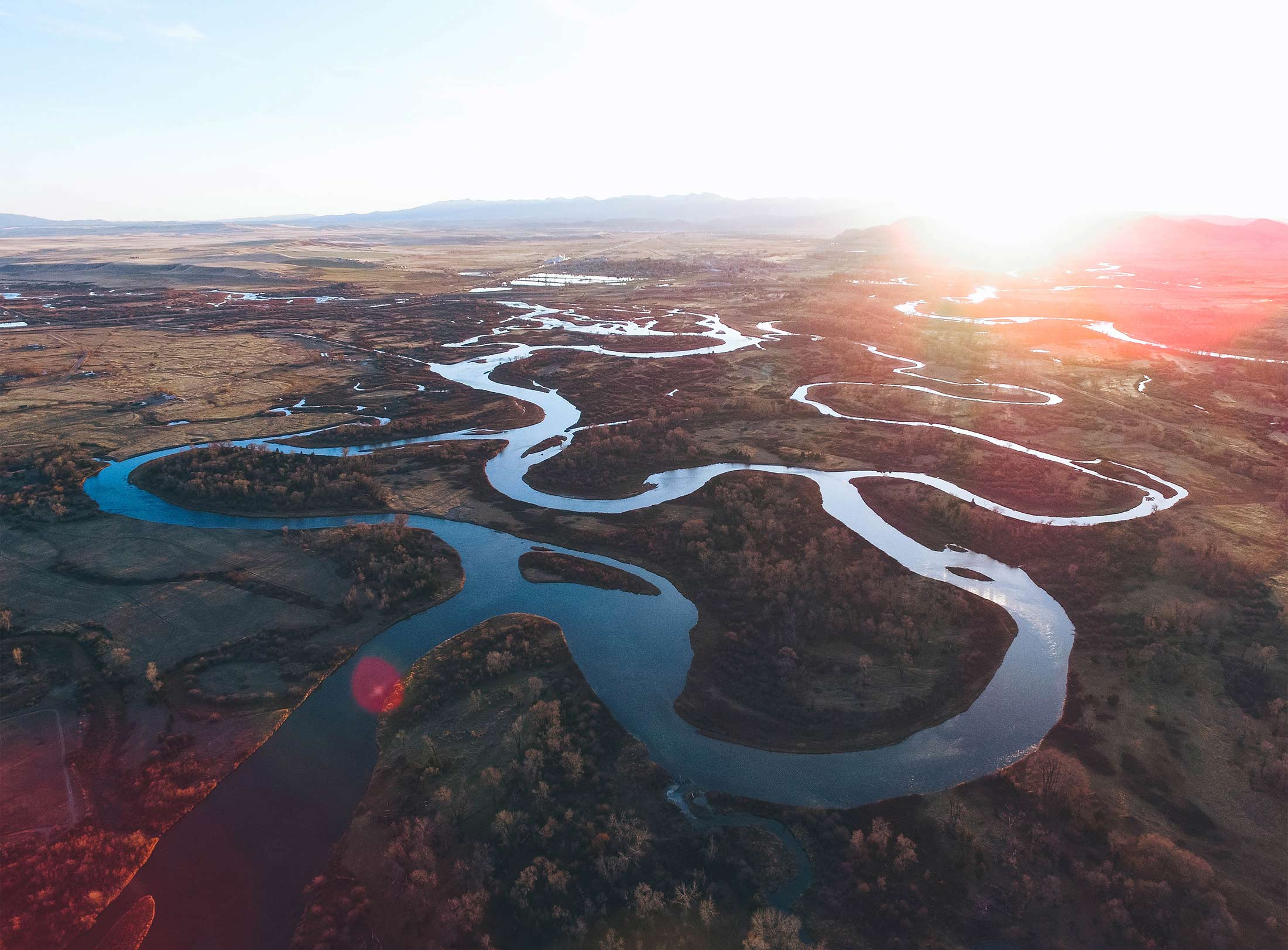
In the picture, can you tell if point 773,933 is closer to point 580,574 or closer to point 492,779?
point 492,779

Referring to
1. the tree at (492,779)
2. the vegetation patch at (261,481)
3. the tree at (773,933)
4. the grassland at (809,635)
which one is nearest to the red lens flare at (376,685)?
the grassland at (809,635)

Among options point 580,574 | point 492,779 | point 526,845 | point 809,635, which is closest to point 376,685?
point 492,779

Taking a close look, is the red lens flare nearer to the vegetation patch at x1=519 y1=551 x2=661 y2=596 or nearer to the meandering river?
the meandering river

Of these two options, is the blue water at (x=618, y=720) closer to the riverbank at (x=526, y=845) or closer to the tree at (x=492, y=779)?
the riverbank at (x=526, y=845)

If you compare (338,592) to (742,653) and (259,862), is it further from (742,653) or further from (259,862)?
(742,653)

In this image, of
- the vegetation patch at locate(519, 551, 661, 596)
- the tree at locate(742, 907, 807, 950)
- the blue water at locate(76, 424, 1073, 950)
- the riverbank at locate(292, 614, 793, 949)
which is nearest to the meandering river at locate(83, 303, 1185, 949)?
the blue water at locate(76, 424, 1073, 950)

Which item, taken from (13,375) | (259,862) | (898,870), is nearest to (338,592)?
(259,862)
